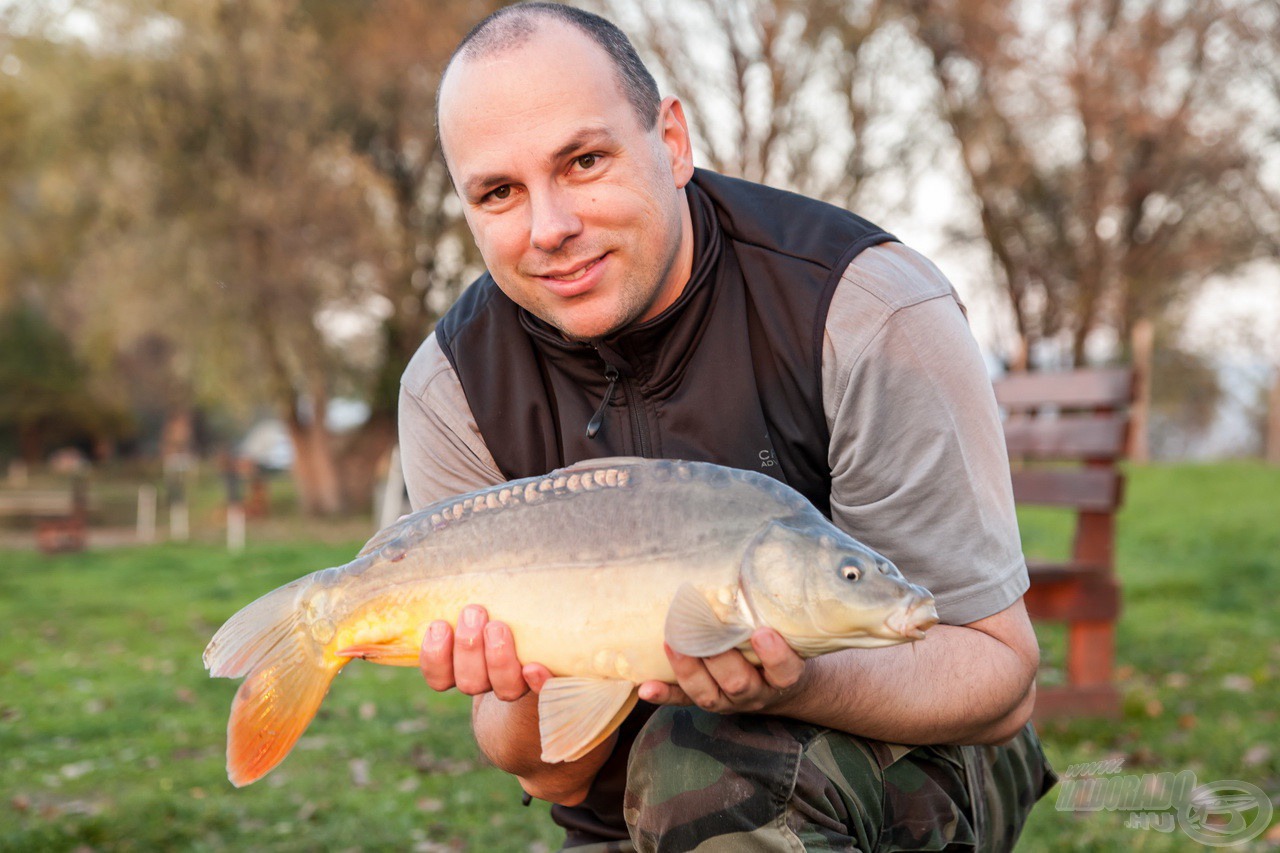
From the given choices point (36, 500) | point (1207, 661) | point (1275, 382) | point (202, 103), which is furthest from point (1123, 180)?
point (36, 500)

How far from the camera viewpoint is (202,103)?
19391 millimetres

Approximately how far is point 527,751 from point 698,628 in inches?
29.8

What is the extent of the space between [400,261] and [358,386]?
280 centimetres

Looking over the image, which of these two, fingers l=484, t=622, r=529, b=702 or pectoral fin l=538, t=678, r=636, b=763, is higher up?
fingers l=484, t=622, r=529, b=702

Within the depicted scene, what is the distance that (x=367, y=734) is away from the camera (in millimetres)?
6168

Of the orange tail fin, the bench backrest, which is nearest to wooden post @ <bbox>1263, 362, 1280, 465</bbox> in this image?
the bench backrest

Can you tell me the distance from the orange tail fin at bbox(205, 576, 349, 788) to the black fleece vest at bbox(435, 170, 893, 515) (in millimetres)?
684

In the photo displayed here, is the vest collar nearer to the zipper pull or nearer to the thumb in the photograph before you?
the zipper pull

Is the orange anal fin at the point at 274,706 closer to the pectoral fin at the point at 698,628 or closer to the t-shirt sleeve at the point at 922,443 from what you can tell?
the pectoral fin at the point at 698,628

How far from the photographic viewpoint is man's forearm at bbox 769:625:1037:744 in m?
2.26

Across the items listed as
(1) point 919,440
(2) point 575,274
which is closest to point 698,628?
(1) point 919,440

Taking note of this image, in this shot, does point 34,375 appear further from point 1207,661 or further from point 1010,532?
point 1010,532

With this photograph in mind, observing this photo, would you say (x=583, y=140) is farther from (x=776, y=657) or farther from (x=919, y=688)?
(x=919, y=688)

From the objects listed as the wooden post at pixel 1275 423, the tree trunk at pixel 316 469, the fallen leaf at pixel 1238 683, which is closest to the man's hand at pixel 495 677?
the fallen leaf at pixel 1238 683
